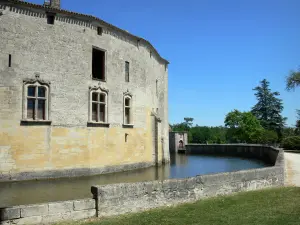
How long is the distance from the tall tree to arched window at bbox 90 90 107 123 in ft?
178

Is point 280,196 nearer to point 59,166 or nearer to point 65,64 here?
point 59,166

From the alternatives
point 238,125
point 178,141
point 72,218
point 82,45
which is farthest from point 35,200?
point 238,125

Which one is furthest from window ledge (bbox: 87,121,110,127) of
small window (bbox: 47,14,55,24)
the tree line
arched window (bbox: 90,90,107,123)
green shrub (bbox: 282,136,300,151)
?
the tree line

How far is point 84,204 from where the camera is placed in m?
7.45

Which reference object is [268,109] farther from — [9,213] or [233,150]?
[9,213]

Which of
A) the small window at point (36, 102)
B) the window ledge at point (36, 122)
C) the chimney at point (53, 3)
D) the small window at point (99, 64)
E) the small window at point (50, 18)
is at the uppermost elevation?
the chimney at point (53, 3)

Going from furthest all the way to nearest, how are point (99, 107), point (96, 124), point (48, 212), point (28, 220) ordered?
point (99, 107)
point (96, 124)
point (48, 212)
point (28, 220)

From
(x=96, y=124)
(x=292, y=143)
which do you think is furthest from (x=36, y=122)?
(x=292, y=143)

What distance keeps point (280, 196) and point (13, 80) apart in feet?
43.7

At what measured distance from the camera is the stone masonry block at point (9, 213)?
6465mm

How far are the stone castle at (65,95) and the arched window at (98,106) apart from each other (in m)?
0.06

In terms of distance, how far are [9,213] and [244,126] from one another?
5671cm

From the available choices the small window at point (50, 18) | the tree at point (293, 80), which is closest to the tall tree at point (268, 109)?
the tree at point (293, 80)

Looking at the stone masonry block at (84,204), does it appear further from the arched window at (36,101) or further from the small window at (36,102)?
the small window at (36,102)
